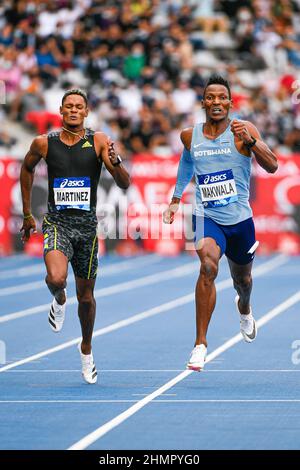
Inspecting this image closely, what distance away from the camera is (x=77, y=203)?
9781 millimetres

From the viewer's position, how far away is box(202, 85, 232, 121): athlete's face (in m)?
9.93

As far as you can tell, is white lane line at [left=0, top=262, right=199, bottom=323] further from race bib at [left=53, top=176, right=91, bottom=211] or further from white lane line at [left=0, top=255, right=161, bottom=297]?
race bib at [left=53, top=176, right=91, bottom=211]

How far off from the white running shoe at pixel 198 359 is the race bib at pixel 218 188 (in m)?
1.17

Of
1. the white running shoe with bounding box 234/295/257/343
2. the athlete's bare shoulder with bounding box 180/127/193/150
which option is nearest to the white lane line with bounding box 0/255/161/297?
the white running shoe with bounding box 234/295/257/343

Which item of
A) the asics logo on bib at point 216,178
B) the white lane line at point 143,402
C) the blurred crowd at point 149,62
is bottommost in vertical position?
the white lane line at point 143,402

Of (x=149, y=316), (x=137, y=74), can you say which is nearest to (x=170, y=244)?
(x=137, y=74)

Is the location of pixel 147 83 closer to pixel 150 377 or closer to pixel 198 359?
pixel 150 377

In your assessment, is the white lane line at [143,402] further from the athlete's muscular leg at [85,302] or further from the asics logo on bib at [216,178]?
the asics logo on bib at [216,178]

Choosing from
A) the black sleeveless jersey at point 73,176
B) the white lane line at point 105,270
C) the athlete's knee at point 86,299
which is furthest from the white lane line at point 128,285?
the black sleeveless jersey at point 73,176

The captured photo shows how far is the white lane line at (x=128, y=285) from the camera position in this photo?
15.4 m

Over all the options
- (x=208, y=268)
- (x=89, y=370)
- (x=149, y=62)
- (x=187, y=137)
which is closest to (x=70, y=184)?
(x=187, y=137)

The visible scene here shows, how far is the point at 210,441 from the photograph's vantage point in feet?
23.8
